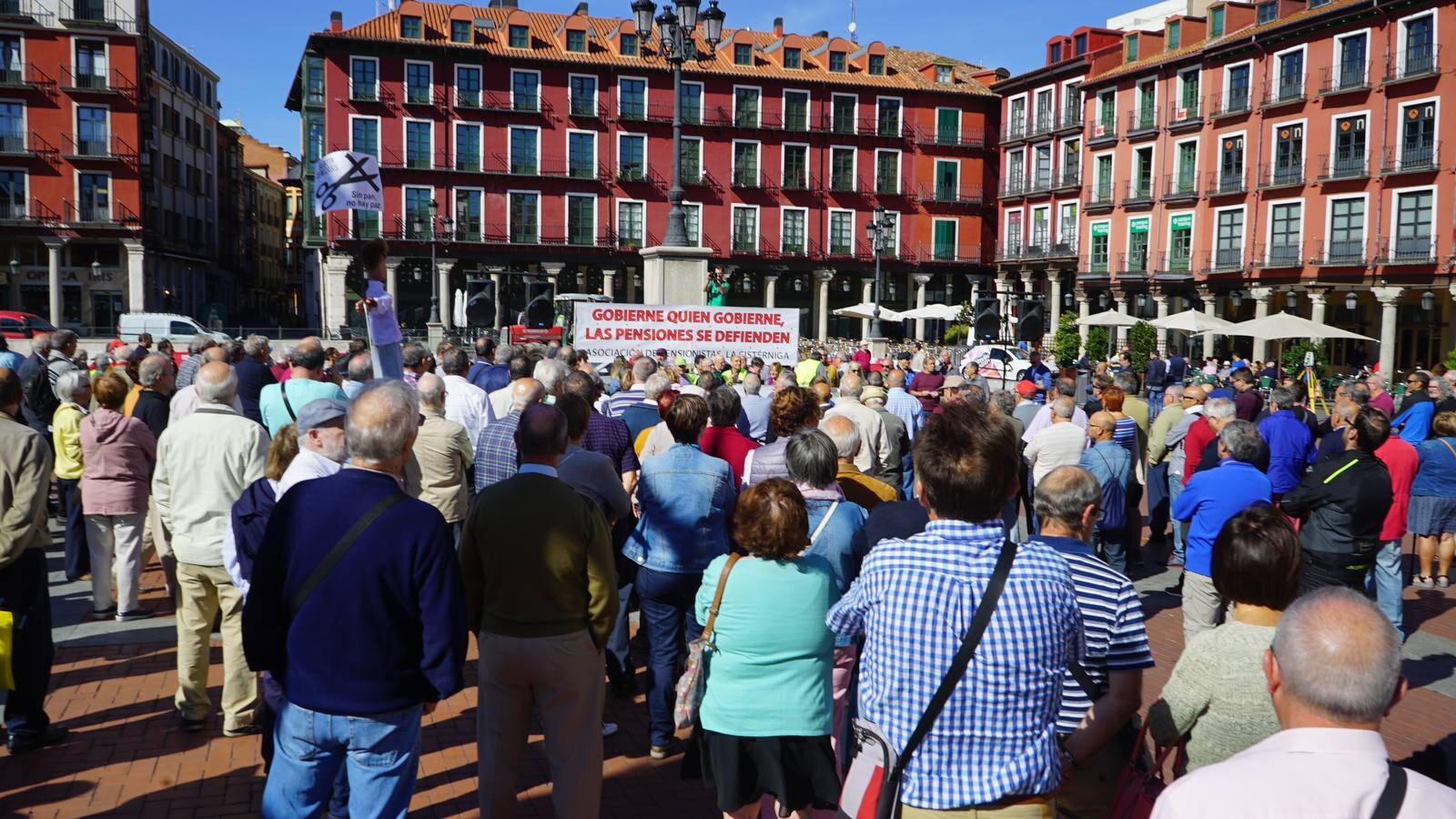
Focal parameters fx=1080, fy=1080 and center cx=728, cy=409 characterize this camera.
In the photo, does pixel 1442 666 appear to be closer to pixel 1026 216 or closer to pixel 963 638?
pixel 963 638

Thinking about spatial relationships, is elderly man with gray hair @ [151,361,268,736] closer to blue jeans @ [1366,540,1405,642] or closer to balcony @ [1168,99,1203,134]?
blue jeans @ [1366,540,1405,642]

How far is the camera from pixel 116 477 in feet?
23.7

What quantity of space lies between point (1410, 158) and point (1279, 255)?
5361mm

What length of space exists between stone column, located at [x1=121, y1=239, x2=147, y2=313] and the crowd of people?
145ft

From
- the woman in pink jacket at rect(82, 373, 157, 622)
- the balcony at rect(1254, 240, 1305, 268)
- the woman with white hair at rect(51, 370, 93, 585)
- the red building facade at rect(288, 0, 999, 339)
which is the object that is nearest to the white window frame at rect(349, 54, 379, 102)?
the red building facade at rect(288, 0, 999, 339)

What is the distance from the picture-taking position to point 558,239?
49969 mm

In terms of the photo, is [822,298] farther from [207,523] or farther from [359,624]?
[359,624]

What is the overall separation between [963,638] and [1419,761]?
101 centimetres

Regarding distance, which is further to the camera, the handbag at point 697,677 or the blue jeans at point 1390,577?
the blue jeans at point 1390,577

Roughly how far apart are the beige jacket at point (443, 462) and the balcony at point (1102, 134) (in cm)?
4353

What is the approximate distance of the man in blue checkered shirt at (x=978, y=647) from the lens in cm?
278

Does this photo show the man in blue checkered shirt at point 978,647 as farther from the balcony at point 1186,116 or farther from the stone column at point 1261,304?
the balcony at point 1186,116

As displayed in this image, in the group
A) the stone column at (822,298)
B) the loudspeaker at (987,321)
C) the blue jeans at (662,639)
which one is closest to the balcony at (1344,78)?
the stone column at (822,298)

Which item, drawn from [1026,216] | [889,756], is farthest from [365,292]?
[1026,216]
